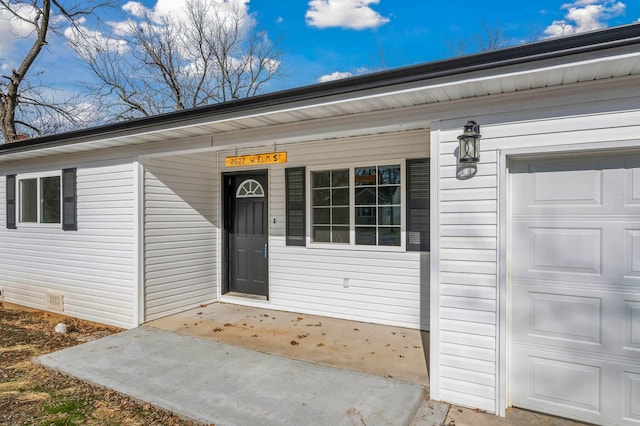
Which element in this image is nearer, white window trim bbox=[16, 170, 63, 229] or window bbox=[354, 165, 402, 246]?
window bbox=[354, 165, 402, 246]

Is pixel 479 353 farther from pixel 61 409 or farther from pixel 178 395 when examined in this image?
pixel 61 409

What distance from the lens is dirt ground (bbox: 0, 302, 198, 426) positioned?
9.41 ft

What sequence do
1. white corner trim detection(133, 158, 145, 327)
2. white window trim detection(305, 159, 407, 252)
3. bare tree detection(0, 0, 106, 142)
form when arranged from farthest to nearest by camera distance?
1. bare tree detection(0, 0, 106, 142)
2. white corner trim detection(133, 158, 145, 327)
3. white window trim detection(305, 159, 407, 252)

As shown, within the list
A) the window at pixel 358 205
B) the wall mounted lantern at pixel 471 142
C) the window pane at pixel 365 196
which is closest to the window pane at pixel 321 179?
the window at pixel 358 205

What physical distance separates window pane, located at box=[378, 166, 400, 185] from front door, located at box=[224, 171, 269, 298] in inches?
79.0

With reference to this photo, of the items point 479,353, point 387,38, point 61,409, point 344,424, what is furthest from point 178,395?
point 387,38

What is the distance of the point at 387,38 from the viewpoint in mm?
12227

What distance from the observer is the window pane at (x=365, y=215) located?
5.11m

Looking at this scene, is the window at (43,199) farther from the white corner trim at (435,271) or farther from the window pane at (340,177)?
the white corner trim at (435,271)

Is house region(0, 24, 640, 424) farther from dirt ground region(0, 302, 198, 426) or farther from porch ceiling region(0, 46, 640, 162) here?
dirt ground region(0, 302, 198, 426)

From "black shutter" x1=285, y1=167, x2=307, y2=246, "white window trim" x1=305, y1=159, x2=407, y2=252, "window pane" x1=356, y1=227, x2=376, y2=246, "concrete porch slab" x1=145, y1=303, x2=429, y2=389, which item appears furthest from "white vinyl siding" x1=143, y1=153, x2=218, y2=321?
"window pane" x1=356, y1=227, x2=376, y2=246

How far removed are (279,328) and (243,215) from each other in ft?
7.17

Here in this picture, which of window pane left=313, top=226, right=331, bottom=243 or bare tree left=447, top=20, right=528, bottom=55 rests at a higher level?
bare tree left=447, top=20, right=528, bottom=55

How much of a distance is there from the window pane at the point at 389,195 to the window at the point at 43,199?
486cm
